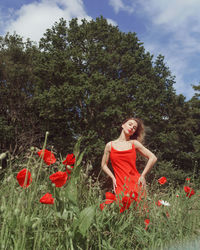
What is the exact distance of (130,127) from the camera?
371 cm

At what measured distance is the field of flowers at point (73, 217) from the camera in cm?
151

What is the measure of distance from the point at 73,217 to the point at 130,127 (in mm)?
2172

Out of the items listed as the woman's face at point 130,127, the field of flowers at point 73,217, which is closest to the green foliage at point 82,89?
the woman's face at point 130,127

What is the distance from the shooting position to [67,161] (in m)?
1.84

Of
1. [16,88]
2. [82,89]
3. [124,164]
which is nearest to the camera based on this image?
[124,164]

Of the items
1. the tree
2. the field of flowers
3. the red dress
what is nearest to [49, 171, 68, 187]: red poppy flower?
the field of flowers

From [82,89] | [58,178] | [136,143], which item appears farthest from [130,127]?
[82,89]

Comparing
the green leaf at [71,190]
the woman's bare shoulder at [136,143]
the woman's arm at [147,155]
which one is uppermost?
the woman's bare shoulder at [136,143]

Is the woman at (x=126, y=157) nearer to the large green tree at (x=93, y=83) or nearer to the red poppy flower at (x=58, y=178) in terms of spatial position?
the red poppy flower at (x=58, y=178)

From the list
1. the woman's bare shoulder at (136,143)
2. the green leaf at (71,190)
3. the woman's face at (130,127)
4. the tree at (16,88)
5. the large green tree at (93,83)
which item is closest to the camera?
the green leaf at (71,190)

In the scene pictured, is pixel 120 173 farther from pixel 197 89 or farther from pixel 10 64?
pixel 197 89

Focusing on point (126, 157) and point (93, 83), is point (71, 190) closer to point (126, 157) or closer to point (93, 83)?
point (126, 157)

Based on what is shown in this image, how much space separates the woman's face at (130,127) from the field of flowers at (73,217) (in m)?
1.39

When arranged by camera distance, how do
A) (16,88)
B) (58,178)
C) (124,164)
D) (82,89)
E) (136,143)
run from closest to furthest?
(58,178)
(124,164)
(136,143)
(82,89)
(16,88)
